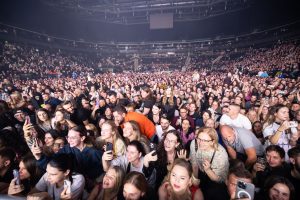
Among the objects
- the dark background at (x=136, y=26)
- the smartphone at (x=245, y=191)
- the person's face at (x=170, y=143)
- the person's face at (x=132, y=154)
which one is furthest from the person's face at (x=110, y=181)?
the dark background at (x=136, y=26)

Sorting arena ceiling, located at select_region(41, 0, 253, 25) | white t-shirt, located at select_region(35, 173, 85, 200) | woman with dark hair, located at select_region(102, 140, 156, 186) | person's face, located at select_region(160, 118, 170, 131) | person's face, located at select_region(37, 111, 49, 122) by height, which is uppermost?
arena ceiling, located at select_region(41, 0, 253, 25)

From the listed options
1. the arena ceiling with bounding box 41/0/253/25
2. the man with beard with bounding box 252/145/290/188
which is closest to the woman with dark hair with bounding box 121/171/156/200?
the man with beard with bounding box 252/145/290/188

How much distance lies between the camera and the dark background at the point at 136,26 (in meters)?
22.5

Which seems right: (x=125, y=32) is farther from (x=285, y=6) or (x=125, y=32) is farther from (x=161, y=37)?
(x=285, y=6)

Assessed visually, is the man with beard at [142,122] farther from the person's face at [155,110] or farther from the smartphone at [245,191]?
the smartphone at [245,191]

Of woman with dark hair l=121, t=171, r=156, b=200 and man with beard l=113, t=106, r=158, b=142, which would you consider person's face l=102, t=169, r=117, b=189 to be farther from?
man with beard l=113, t=106, r=158, b=142

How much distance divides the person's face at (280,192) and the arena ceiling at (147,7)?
28421 mm

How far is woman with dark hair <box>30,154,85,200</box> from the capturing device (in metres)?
2.15

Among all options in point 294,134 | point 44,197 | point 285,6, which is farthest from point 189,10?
point 44,197

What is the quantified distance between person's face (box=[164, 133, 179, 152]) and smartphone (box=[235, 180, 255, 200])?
4.73ft

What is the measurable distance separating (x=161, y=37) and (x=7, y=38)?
27.7 meters

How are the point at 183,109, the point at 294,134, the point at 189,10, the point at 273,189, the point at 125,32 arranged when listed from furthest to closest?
1. the point at 125,32
2. the point at 189,10
3. the point at 183,109
4. the point at 294,134
5. the point at 273,189

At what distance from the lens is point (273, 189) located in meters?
2.12

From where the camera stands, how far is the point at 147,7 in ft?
97.2
